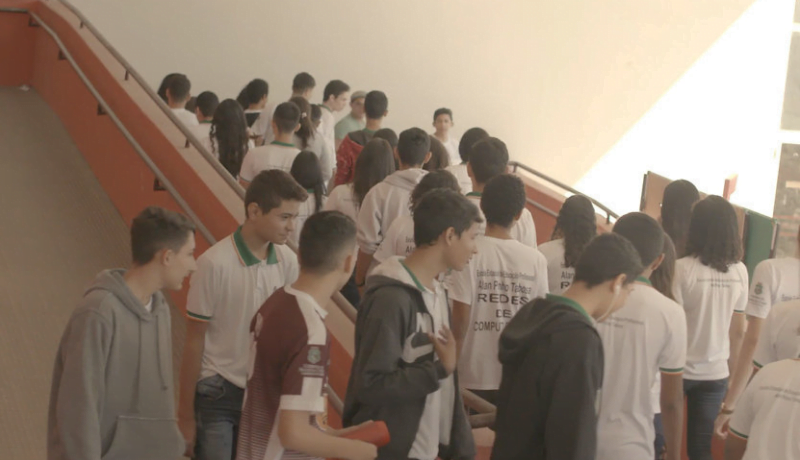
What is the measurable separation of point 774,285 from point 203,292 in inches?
104

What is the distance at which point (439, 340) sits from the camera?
9.37 feet

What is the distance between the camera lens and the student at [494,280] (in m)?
3.91

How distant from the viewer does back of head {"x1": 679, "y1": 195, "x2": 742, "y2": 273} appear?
4285 mm

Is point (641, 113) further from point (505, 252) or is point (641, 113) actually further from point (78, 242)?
point (505, 252)

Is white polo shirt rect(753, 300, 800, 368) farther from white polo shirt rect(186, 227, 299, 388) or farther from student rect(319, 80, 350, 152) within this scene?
student rect(319, 80, 350, 152)

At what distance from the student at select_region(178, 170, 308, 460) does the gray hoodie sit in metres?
0.28

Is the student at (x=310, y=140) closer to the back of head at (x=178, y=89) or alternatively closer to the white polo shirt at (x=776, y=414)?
the back of head at (x=178, y=89)

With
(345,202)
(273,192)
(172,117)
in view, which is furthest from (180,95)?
(273,192)

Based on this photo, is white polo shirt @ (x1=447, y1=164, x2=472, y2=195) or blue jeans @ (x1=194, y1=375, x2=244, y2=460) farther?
white polo shirt @ (x1=447, y1=164, x2=472, y2=195)

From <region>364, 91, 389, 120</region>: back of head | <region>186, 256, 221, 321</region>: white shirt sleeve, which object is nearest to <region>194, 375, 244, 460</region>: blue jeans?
<region>186, 256, 221, 321</region>: white shirt sleeve

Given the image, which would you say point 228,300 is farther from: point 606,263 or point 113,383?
point 606,263

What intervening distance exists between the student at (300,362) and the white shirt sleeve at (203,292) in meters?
0.64

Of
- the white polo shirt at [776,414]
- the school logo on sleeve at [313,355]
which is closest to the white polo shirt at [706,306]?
the white polo shirt at [776,414]

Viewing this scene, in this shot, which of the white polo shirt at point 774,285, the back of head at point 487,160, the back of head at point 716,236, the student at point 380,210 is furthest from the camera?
the student at point 380,210
